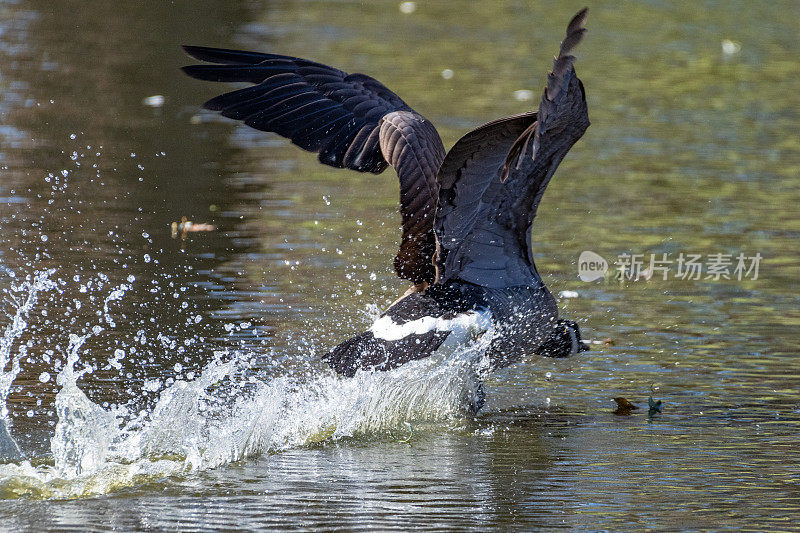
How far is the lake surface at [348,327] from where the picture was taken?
206 inches

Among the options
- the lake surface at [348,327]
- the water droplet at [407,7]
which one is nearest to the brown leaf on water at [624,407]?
the lake surface at [348,327]

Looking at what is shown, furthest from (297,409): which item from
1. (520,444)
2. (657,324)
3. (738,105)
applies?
(738,105)

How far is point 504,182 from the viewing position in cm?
596

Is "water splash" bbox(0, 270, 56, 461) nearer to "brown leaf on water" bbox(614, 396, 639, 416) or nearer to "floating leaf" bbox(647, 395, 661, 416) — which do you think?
"brown leaf on water" bbox(614, 396, 639, 416)

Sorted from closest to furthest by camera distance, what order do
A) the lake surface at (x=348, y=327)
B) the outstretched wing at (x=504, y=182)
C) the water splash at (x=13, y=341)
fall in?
the lake surface at (x=348, y=327)
the outstretched wing at (x=504, y=182)
the water splash at (x=13, y=341)

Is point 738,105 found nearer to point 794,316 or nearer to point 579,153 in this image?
point 579,153

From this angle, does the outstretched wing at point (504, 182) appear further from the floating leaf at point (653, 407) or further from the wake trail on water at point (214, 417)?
the floating leaf at point (653, 407)

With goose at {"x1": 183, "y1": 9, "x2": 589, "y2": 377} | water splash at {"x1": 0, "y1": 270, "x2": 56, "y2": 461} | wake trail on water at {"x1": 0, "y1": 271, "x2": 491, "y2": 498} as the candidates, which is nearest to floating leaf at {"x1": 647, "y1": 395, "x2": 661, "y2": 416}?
goose at {"x1": 183, "y1": 9, "x2": 589, "y2": 377}

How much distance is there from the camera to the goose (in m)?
5.76

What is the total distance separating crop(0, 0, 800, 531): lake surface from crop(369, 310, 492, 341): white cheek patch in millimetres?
226

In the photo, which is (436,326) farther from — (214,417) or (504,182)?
(214,417)

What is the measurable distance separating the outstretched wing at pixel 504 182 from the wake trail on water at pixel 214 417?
43 cm

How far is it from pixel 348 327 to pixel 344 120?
49.9 inches

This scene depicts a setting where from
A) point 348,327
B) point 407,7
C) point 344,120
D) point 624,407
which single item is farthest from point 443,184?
point 407,7
